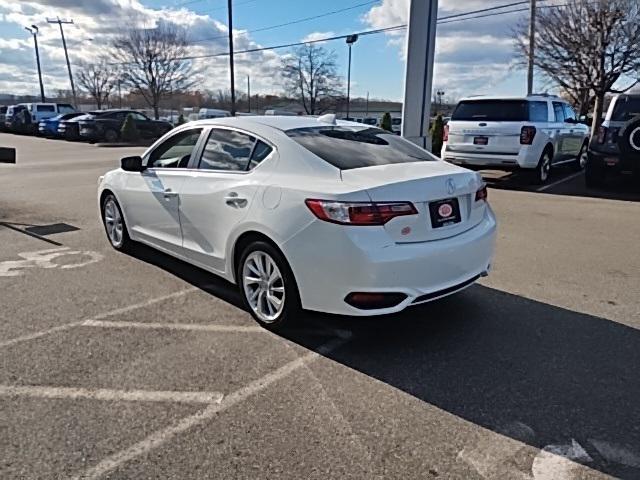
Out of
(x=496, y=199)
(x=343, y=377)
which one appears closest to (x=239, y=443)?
(x=343, y=377)

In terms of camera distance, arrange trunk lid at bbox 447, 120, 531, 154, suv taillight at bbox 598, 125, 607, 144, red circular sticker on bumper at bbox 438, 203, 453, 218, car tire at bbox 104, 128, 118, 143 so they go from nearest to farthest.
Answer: red circular sticker on bumper at bbox 438, 203, 453, 218 → suv taillight at bbox 598, 125, 607, 144 → trunk lid at bbox 447, 120, 531, 154 → car tire at bbox 104, 128, 118, 143

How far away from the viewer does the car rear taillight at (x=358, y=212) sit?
3.24 meters

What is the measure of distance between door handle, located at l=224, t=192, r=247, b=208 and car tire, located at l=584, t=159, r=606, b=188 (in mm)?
8966

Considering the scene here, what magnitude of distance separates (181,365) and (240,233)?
1053 mm

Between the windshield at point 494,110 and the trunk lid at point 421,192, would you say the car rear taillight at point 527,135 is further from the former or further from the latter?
the trunk lid at point 421,192

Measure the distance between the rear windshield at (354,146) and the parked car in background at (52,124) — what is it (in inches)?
1121

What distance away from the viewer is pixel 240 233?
3896mm

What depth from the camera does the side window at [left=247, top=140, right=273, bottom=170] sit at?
13.0ft

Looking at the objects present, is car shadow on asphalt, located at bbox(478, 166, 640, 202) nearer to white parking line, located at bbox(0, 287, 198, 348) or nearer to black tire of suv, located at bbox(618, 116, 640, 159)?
black tire of suv, located at bbox(618, 116, 640, 159)

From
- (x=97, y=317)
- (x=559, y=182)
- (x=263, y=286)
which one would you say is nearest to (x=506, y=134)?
(x=559, y=182)

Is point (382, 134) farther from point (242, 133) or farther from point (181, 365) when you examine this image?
point (181, 365)

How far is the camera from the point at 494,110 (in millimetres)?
10625

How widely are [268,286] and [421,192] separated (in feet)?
4.28

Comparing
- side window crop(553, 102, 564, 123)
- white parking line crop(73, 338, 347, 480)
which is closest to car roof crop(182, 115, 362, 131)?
white parking line crop(73, 338, 347, 480)
